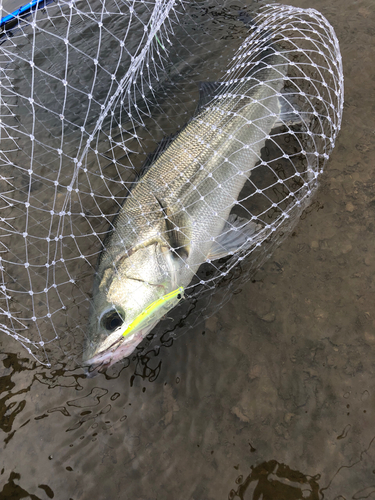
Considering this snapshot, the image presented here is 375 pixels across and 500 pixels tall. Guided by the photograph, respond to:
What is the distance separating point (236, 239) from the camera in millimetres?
3525

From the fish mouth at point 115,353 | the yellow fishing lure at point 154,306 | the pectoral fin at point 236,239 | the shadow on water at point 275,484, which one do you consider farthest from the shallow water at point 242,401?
the yellow fishing lure at point 154,306

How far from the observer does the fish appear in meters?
3.12

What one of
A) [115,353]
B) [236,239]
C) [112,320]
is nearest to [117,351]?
[115,353]

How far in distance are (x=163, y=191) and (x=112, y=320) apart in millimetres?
1470

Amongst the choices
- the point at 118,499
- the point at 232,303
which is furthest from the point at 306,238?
the point at 118,499

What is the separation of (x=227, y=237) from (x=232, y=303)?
729 millimetres

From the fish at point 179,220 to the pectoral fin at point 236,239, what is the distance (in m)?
0.01

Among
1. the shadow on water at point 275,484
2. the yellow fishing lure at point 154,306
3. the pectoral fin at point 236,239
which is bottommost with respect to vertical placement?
the shadow on water at point 275,484

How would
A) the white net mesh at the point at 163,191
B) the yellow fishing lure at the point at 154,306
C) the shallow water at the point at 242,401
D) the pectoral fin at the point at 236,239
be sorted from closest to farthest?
1. the shallow water at the point at 242,401
2. the yellow fishing lure at the point at 154,306
3. the white net mesh at the point at 163,191
4. the pectoral fin at the point at 236,239

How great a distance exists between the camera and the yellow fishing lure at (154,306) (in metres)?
2.99

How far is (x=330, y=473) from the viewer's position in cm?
259

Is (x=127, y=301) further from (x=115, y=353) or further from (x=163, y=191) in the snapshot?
(x=163, y=191)

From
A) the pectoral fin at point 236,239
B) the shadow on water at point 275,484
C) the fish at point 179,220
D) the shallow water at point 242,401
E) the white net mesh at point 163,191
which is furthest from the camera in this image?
the pectoral fin at point 236,239

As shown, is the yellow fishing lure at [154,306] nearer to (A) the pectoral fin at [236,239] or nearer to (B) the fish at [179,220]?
(B) the fish at [179,220]
